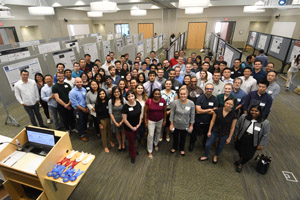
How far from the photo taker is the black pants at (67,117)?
3.56 metres

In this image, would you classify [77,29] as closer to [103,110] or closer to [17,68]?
[17,68]

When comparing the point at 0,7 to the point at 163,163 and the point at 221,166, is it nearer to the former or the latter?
the point at 163,163

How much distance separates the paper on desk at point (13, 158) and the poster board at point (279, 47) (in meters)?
9.85

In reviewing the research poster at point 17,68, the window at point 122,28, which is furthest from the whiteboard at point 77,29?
the research poster at point 17,68

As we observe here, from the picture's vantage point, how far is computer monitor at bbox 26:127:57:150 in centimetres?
222

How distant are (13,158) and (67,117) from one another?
1608 millimetres

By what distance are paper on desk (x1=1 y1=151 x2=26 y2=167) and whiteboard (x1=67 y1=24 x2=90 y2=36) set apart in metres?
12.7

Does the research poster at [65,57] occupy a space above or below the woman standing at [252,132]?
above

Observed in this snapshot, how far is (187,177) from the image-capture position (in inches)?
111

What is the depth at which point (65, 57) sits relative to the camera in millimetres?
5492

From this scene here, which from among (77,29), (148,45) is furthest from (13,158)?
(77,29)

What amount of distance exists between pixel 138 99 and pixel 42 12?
4.80m

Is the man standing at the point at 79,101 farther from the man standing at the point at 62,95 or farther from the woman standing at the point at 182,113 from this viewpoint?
the woman standing at the point at 182,113

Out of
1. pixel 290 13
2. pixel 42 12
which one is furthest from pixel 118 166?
pixel 290 13
